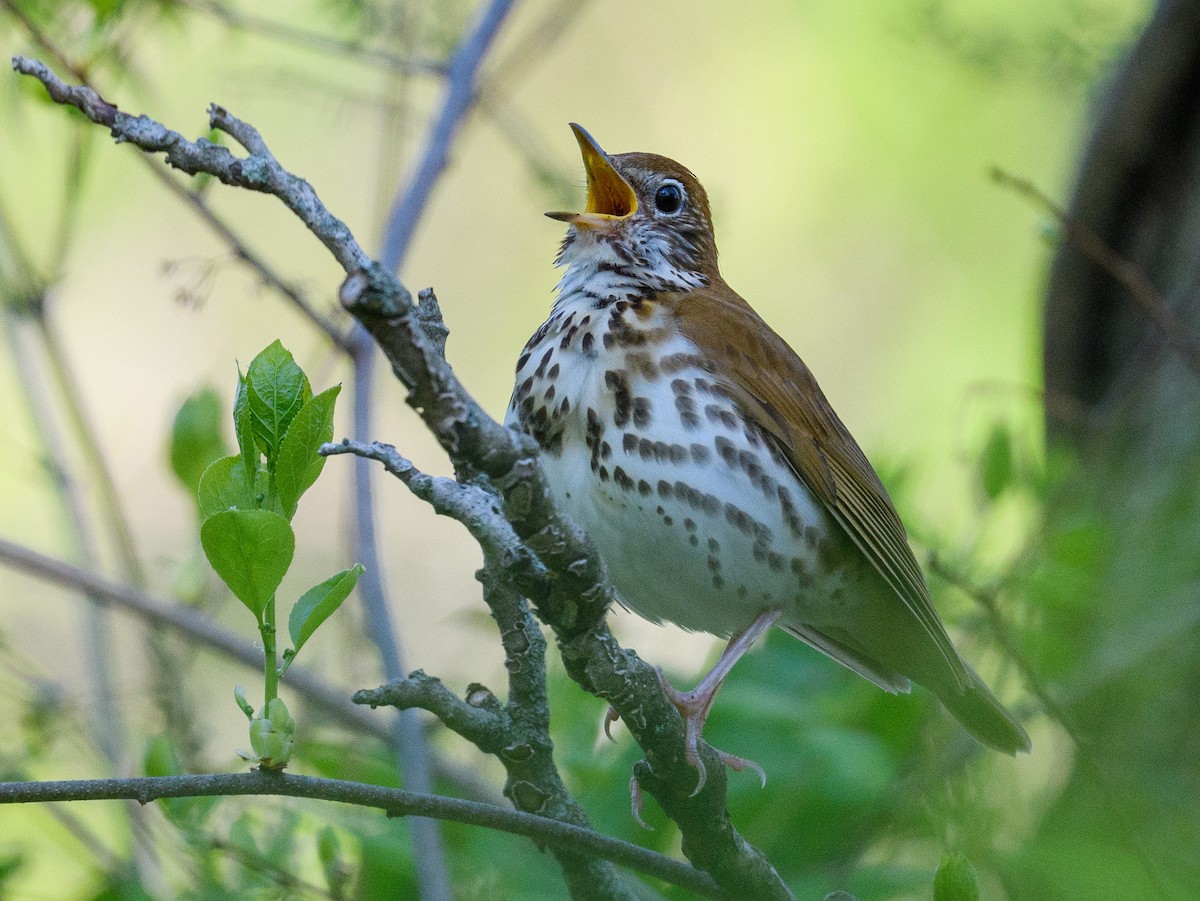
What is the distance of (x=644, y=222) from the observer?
10.4ft

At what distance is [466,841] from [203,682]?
3.92ft

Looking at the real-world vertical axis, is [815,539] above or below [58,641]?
below

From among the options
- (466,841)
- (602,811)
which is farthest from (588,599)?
(466,841)

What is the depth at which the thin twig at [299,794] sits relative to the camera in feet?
4.73

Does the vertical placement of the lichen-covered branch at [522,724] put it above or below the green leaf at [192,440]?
below

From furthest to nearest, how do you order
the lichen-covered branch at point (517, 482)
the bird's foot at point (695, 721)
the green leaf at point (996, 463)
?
the green leaf at point (996, 463) → the bird's foot at point (695, 721) → the lichen-covered branch at point (517, 482)

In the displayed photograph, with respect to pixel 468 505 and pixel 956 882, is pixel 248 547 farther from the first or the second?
pixel 956 882

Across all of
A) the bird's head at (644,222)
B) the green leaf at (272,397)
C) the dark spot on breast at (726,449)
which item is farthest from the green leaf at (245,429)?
the bird's head at (644,222)

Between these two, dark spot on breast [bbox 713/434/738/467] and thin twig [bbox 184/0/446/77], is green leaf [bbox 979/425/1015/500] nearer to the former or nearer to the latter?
dark spot on breast [bbox 713/434/738/467]

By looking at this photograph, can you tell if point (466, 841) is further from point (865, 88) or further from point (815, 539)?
point (865, 88)

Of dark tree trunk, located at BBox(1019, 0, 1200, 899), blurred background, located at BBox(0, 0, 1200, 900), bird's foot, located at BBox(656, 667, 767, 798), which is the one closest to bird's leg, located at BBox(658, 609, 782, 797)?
bird's foot, located at BBox(656, 667, 767, 798)

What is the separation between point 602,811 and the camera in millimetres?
2689

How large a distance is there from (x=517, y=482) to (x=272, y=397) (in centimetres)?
29

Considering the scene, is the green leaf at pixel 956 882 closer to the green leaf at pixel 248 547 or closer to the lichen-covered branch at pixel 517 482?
the lichen-covered branch at pixel 517 482
